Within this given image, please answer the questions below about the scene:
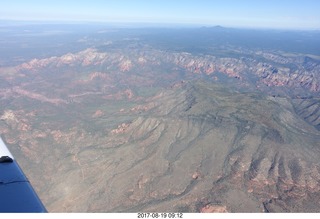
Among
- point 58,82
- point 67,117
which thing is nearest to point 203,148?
point 67,117

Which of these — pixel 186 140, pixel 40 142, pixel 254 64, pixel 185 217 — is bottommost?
pixel 254 64

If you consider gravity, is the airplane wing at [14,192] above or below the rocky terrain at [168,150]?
above

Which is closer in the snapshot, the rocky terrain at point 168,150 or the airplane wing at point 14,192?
the airplane wing at point 14,192

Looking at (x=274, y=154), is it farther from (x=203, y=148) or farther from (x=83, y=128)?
(x=83, y=128)

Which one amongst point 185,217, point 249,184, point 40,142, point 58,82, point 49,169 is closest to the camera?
point 185,217

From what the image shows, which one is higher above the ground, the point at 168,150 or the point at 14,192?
the point at 14,192
